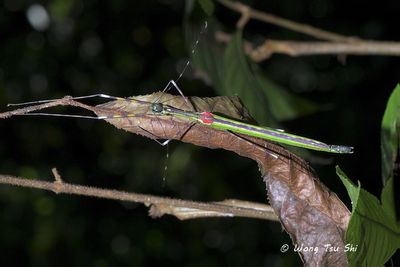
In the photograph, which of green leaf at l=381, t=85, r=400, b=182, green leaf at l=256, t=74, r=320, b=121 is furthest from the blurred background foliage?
green leaf at l=381, t=85, r=400, b=182

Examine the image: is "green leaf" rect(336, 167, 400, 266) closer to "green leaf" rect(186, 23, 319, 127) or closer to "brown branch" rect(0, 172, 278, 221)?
"brown branch" rect(0, 172, 278, 221)

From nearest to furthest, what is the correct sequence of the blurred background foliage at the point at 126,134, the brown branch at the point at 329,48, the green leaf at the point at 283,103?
the brown branch at the point at 329,48
the green leaf at the point at 283,103
the blurred background foliage at the point at 126,134

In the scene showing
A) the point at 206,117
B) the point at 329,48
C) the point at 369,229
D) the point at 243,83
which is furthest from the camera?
the point at 329,48

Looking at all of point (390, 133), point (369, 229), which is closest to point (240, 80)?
point (390, 133)

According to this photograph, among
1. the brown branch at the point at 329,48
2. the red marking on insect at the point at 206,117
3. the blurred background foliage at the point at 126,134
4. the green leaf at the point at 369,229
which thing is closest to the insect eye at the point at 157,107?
the red marking on insect at the point at 206,117

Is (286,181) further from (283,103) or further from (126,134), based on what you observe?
(126,134)

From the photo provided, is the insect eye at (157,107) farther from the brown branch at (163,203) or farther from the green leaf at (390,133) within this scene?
the green leaf at (390,133)
